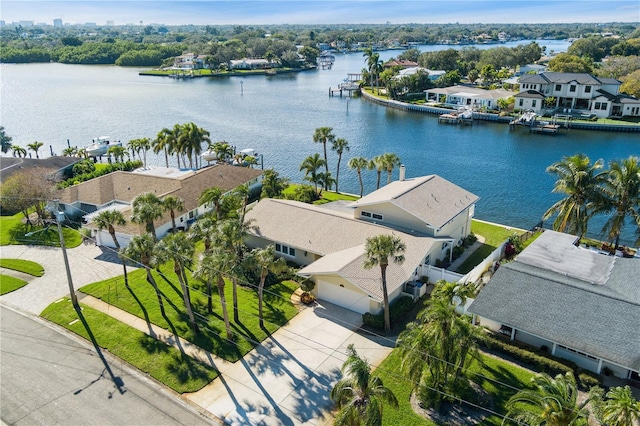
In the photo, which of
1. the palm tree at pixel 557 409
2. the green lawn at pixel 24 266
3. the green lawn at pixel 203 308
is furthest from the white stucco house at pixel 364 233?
the green lawn at pixel 24 266

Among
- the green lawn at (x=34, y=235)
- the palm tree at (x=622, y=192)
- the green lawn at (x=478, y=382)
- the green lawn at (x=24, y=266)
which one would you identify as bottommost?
the green lawn at (x=478, y=382)

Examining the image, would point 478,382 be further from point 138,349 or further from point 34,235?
point 34,235

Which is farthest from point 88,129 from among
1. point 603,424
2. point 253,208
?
point 603,424

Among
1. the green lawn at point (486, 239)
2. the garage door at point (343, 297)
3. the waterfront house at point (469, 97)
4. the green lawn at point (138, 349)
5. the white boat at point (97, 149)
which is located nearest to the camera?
the green lawn at point (138, 349)

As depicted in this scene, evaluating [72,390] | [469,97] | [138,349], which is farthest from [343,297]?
[469,97]

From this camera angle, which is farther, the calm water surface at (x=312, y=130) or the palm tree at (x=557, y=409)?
the calm water surface at (x=312, y=130)

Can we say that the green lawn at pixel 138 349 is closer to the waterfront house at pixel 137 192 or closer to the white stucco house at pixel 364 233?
the white stucco house at pixel 364 233

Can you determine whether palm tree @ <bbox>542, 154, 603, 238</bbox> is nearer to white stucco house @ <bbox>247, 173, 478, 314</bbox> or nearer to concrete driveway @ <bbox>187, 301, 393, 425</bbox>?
white stucco house @ <bbox>247, 173, 478, 314</bbox>

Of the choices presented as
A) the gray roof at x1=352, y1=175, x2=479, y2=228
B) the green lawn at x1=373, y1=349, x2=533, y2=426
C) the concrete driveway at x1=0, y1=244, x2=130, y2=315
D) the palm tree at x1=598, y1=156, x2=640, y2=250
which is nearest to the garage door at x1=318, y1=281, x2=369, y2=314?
the green lawn at x1=373, y1=349, x2=533, y2=426

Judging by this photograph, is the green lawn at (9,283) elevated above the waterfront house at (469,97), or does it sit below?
Result: below
